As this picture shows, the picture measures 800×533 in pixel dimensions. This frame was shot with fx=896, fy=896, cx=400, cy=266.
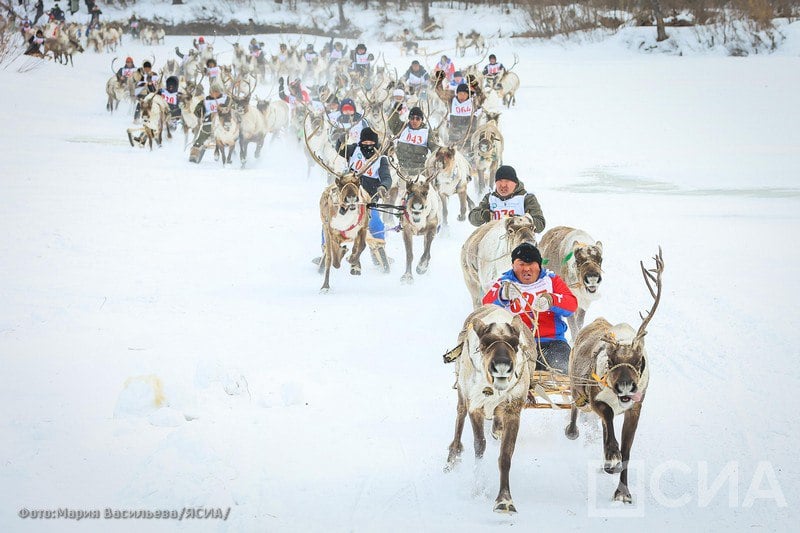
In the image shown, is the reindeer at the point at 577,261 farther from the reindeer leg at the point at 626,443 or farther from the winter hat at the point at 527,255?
the reindeer leg at the point at 626,443

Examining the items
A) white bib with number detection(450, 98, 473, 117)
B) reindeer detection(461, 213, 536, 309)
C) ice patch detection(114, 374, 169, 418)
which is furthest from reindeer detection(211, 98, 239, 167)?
ice patch detection(114, 374, 169, 418)

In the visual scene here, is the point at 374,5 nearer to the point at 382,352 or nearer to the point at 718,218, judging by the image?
the point at 718,218

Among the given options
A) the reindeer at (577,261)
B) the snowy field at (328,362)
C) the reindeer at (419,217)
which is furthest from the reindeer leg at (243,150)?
the reindeer at (577,261)

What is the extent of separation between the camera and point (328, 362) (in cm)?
712

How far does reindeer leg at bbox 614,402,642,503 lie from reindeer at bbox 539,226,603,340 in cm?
183

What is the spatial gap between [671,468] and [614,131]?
56.3 feet

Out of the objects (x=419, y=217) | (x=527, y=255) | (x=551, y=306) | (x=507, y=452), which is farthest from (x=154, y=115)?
(x=507, y=452)

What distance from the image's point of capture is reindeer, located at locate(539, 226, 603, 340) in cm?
654

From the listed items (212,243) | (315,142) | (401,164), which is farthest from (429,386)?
(315,142)

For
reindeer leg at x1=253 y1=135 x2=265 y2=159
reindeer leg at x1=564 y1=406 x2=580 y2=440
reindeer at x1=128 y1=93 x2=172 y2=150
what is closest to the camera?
reindeer leg at x1=564 y1=406 x2=580 y2=440

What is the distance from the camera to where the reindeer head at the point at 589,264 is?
6484 millimetres

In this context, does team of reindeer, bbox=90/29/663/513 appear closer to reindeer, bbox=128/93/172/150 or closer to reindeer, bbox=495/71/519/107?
reindeer, bbox=128/93/172/150

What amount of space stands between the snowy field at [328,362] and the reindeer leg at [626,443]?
2.8 inches

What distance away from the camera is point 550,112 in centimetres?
2472
